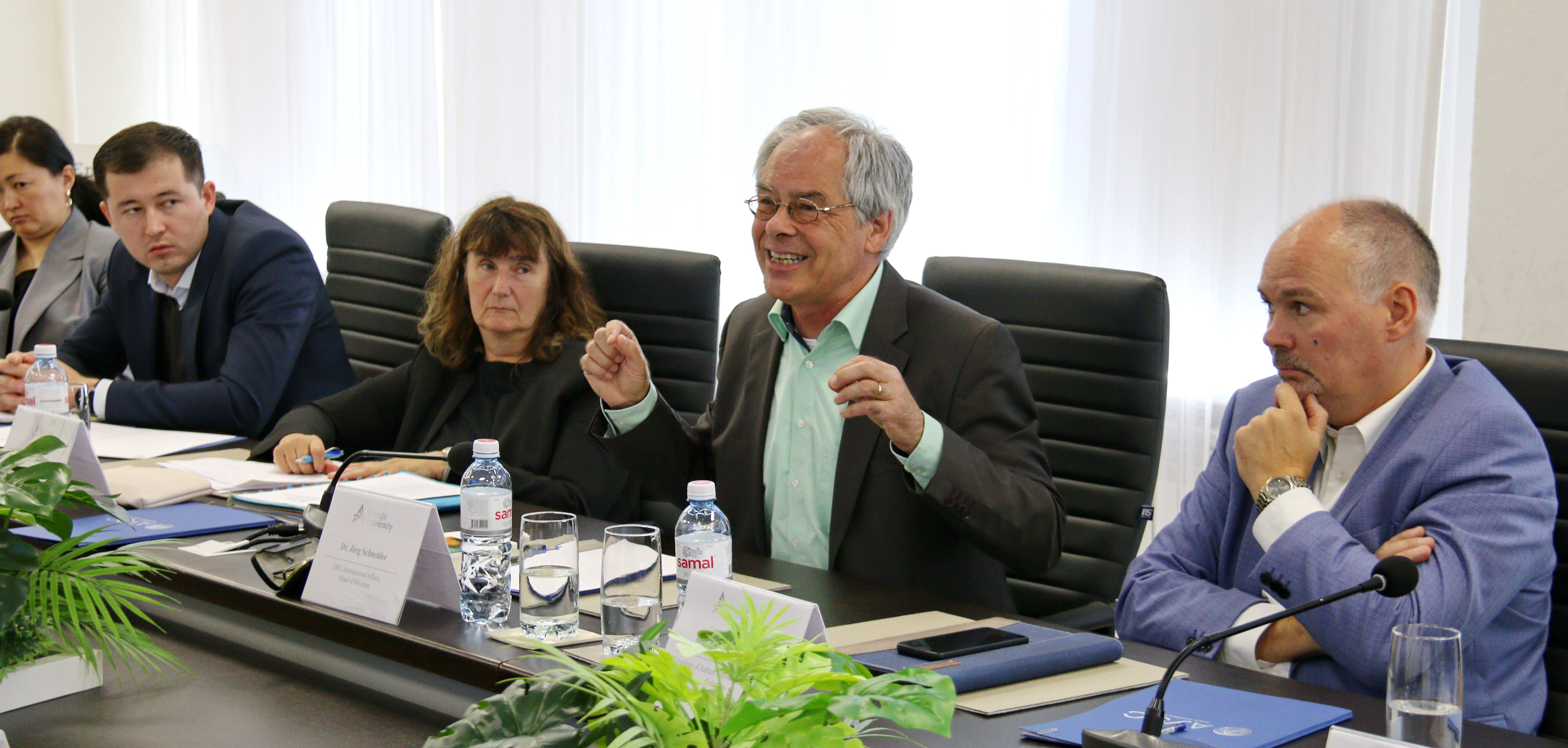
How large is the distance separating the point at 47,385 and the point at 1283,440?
250 cm

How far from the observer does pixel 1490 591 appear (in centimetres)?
156

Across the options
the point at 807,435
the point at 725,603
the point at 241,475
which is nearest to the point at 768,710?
the point at 725,603

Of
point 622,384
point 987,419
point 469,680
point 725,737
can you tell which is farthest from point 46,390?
point 725,737

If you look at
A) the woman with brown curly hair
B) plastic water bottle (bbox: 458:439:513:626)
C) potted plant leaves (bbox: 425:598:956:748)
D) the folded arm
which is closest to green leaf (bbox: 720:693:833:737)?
potted plant leaves (bbox: 425:598:956:748)

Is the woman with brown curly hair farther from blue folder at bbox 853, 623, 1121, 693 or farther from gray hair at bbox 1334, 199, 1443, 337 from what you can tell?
gray hair at bbox 1334, 199, 1443, 337

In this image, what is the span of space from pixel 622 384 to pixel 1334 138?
1716 millimetres

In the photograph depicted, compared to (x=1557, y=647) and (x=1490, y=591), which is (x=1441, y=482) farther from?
(x=1557, y=647)

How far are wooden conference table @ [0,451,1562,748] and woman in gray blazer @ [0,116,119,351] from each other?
2.55 meters

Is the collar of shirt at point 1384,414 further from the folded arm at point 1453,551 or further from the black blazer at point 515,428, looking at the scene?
the black blazer at point 515,428

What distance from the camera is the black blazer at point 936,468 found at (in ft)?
6.29

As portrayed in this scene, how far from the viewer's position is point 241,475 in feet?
8.11

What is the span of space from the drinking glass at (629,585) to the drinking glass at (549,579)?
0.20ft

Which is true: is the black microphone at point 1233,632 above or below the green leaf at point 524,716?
below

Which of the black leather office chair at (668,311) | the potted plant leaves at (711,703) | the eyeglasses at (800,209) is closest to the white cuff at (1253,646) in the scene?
the eyeglasses at (800,209)
